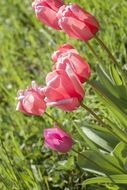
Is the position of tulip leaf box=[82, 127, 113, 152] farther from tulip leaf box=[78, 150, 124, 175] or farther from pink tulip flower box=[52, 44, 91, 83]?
pink tulip flower box=[52, 44, 91, 83]

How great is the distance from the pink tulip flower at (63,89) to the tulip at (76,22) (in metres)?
0.12

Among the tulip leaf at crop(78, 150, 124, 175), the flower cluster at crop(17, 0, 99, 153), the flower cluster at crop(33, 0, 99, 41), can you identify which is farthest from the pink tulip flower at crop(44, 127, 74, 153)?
the flower cluster at crop(33, 0, 99, 41)

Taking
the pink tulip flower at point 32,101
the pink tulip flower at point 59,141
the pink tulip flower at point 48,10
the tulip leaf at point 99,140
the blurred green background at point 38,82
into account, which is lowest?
the blurred green background at point 38,82

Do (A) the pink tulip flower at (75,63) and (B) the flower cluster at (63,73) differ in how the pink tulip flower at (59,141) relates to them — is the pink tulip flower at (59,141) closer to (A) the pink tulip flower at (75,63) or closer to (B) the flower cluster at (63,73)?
(B) the flower cluster at (63,73)

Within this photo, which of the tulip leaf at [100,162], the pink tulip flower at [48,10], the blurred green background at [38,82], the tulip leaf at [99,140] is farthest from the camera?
the blurred green background at [38,82]

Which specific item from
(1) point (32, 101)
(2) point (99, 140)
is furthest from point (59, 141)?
(2) point (99, 140)

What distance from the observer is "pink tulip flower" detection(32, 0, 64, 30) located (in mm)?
1537

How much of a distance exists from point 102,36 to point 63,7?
130cm

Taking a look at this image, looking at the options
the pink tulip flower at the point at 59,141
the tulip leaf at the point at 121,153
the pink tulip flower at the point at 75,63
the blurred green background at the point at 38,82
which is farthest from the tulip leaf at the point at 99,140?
the pink tulip flower at the point at 75,63

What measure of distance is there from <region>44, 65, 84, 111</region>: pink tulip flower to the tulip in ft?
0.39

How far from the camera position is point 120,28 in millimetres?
2674

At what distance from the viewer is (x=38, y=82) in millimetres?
2867

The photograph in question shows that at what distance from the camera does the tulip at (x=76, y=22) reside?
4.84ft

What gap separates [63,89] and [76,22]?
0.62ft
